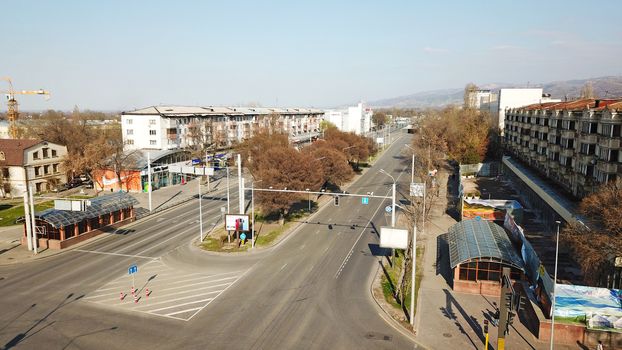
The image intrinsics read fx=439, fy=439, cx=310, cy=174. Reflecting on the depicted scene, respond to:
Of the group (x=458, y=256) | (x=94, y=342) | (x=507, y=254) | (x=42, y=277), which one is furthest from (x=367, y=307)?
(x=42, y=277)

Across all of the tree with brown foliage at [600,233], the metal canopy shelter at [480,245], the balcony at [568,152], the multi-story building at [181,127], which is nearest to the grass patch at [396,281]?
the metal canopy shelter at [480,245]

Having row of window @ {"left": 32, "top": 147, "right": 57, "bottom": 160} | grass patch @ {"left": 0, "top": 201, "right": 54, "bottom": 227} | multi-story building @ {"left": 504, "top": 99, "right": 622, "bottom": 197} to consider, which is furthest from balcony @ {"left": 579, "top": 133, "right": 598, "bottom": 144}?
row of window @ {"left": 32, "top": 147, "right": 57, "bottom": 160}

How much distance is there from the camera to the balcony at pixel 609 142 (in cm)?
3761

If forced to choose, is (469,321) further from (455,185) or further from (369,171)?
(369,171)

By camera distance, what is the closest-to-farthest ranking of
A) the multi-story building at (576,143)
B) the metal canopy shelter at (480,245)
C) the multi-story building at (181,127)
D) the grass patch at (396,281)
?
the grass patch at (396,281)
the metal canopy shelter at (480,245)
the multi-story building at (576,143)
the multi-story building at (181,127)

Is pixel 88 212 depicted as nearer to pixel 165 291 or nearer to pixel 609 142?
pixel 165 291

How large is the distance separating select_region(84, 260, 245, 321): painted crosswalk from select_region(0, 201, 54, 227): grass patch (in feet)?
83.0

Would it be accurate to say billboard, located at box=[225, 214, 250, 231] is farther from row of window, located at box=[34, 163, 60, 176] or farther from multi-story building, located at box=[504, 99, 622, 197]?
row of window, located at box=[34, 163, 60, 176]

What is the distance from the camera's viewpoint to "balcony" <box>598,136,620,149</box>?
37.6m

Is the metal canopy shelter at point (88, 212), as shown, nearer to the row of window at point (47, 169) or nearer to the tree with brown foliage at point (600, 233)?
the row of window at point (47, 169)

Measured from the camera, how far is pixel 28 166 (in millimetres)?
65312

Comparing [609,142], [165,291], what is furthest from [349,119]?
[165,291]

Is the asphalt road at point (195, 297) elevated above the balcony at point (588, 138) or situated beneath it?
situated beneath

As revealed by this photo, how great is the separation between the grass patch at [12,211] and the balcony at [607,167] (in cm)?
6042
